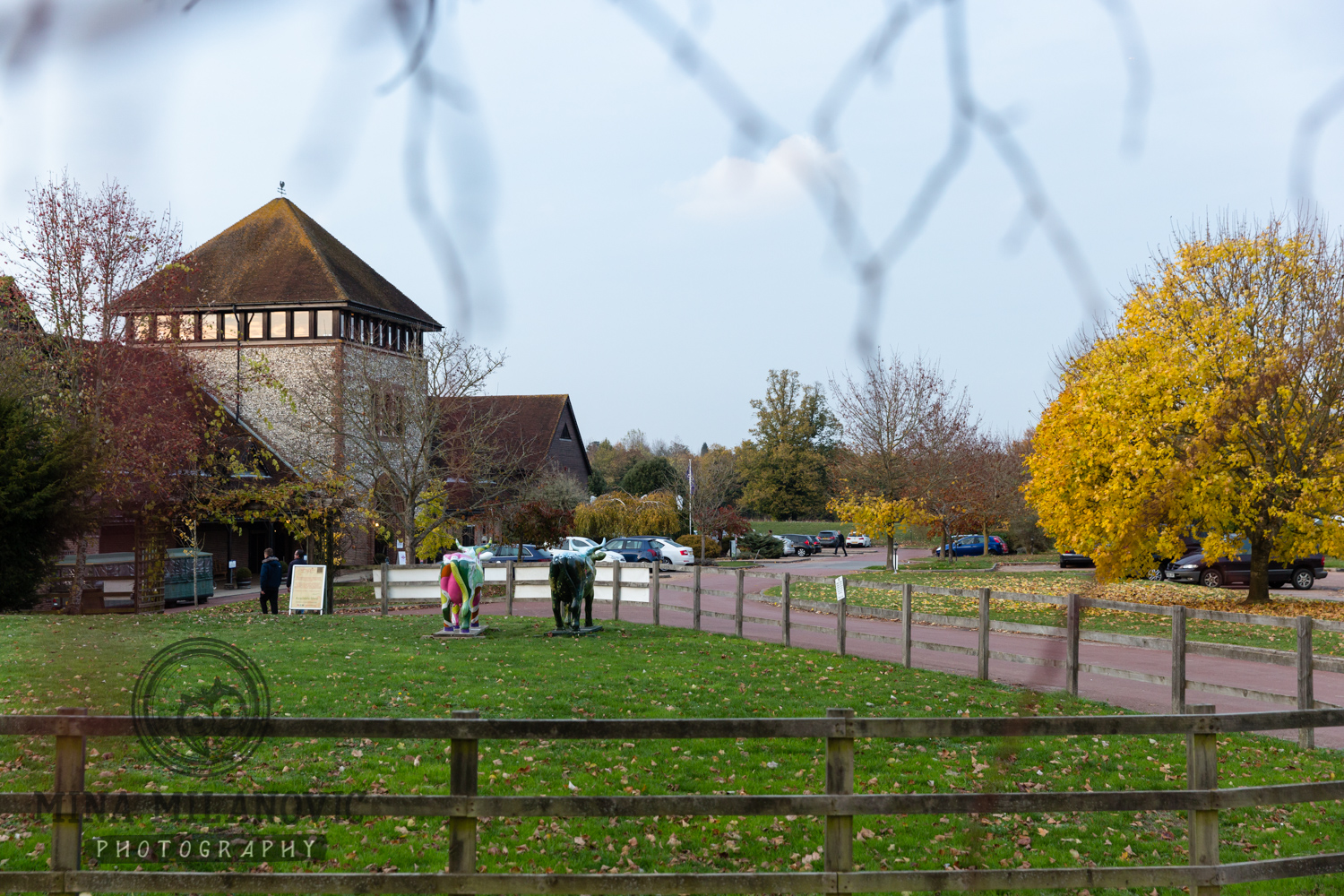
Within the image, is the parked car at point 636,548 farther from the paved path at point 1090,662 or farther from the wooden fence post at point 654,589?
the wooden fence post at point 654,589

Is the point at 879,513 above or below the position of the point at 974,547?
above

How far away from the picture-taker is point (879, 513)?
125ft

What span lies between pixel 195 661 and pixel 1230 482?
788 inches

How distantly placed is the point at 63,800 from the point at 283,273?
3.98m

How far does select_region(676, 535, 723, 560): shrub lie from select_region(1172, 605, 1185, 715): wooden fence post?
125 feet

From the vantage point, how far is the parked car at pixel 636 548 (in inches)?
1667

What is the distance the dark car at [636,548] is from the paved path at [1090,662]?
19.3 m

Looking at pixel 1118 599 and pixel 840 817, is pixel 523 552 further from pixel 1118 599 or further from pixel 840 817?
pixel 840 817

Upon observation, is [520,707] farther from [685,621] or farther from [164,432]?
[164,432]

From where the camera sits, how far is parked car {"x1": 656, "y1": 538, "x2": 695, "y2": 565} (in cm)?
4256

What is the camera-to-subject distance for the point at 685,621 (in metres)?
21.2

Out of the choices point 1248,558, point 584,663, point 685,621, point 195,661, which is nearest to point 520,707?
point 584,663

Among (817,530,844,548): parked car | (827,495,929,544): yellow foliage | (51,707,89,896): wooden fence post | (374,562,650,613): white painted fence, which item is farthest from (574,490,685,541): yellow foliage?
(51,707,89,896): wooden fence post

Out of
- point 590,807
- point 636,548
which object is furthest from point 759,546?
point 590,807
